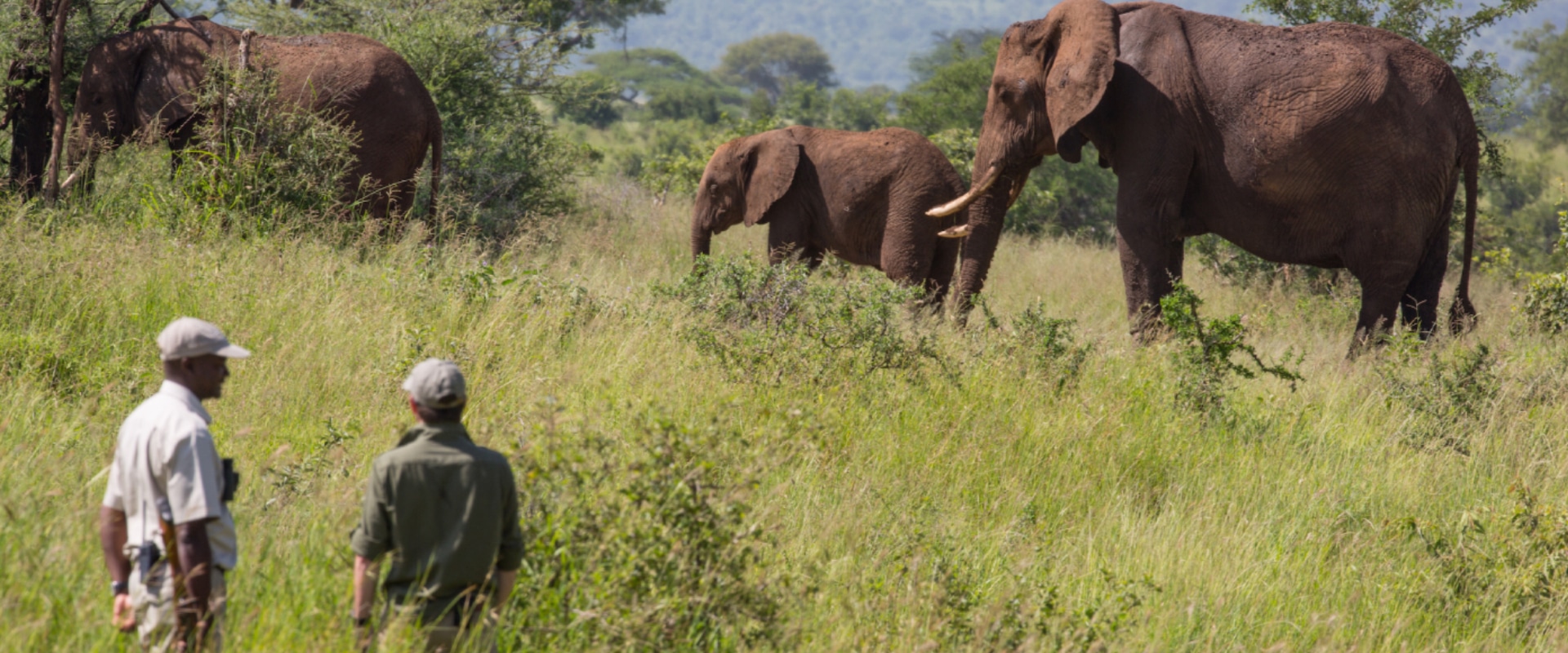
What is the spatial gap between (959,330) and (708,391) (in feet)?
9.99

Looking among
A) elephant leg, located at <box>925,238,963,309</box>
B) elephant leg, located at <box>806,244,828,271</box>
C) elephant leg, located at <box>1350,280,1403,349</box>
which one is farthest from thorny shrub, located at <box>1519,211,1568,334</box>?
elephant leg, located at <box>806,244,828,271</box>

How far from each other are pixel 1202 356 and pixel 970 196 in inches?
117

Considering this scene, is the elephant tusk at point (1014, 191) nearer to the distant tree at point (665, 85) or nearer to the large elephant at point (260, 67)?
the large elephant at point (260, 67)

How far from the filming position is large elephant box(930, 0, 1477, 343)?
8953 millimetres

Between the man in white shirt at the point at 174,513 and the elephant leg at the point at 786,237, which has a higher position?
the man in white shirt at the point at 174,513

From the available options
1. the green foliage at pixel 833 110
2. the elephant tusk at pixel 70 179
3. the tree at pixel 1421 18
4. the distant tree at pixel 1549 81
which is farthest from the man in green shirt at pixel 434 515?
the distant tree at pixel 1549 81

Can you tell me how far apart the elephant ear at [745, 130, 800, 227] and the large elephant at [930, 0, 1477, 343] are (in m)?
2.43

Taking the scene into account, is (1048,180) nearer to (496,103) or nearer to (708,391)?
(496,103)

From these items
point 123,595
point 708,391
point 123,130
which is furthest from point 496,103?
point 123,595

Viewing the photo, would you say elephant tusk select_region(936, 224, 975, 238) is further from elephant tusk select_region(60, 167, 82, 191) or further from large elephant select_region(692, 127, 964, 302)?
elephant tusk select_region(60, 167, 82, 191)

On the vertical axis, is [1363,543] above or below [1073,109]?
below

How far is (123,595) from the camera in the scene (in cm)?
337

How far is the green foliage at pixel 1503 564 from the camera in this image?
5.71 meters

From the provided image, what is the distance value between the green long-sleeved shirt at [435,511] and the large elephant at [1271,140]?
687 centimetres
